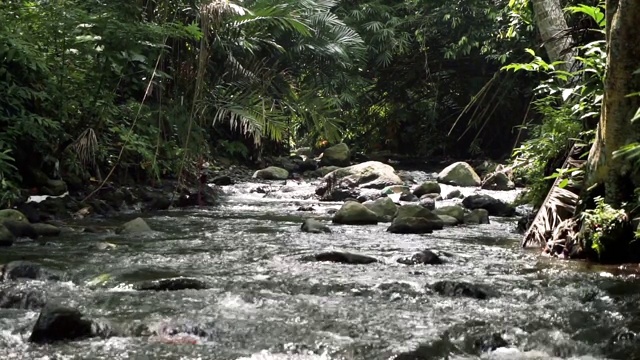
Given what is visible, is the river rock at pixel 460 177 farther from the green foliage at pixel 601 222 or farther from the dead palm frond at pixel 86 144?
the green foliage at pixel 601 222

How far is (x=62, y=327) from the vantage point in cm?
359

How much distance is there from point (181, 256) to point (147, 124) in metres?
3.53

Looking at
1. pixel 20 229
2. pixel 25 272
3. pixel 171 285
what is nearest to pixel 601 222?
pixel 171 285

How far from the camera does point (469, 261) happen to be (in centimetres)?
570

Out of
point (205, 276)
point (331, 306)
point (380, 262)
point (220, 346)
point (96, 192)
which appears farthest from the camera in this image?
point (96, 192)

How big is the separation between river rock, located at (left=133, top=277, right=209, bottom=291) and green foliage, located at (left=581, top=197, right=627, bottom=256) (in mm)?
2698

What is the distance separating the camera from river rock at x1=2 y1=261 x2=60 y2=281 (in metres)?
4.89

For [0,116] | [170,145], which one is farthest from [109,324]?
[170,145]

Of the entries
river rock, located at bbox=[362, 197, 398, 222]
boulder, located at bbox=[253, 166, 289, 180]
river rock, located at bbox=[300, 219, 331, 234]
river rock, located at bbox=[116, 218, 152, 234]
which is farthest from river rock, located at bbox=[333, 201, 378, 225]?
boulder, located at bbox=[253, 166, 289, 180]

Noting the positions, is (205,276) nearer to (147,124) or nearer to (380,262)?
(380,262)

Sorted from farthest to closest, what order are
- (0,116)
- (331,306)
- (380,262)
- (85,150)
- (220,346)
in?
(85,150) < (0,116) < (380,262) < (331,306) < (220,346)

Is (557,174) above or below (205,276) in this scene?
above

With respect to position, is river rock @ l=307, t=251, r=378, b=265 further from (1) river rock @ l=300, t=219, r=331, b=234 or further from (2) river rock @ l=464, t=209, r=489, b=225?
(2) river rock @ l=464, t=209, r=489, b=225

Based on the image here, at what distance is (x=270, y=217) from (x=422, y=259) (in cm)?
344
